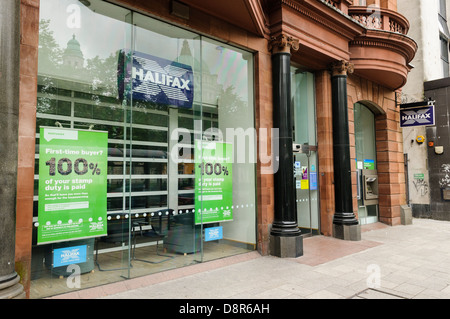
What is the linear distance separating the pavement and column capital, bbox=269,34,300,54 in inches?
194

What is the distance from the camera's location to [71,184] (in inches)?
191

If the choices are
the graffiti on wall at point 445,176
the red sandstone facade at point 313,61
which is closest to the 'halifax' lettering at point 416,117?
the red sandstone facade at point 313,61

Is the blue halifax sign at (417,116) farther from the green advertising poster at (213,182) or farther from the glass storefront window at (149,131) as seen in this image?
the green advertising poster at (213,182)

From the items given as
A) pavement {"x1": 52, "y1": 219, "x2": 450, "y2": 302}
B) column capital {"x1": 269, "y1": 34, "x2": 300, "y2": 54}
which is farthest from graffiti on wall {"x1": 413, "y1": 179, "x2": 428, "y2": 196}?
column capital {"x1": 269, "y1": 34, "x2": 300, "y2": 54}

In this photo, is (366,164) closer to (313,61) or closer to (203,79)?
(313,61)

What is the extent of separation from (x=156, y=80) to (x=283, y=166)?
3445 millimetres

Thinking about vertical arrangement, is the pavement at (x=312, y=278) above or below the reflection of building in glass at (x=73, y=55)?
below

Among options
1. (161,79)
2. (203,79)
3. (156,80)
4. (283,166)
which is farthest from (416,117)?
(156,80)

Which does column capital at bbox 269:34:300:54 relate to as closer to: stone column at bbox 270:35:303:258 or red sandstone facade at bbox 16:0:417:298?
stone column at bbox 270:35:303:258

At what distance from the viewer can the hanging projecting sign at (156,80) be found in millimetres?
5875

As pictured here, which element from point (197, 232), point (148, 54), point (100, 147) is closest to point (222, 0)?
point (148, 54)

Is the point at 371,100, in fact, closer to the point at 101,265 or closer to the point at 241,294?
the point at 241,294

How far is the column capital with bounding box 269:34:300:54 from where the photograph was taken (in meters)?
7.48

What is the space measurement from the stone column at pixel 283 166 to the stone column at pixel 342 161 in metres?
2.47
